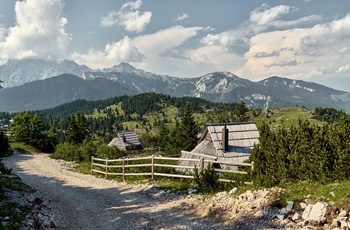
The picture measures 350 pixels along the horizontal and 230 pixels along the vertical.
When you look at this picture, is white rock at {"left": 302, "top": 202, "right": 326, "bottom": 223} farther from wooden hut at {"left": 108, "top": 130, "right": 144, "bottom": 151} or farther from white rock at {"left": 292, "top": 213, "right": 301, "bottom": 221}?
wooden hut at {"left": 108, "top": 130, "right": 144, "bottom": 151}

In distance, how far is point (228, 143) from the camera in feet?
121

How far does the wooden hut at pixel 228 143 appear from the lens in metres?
35.3

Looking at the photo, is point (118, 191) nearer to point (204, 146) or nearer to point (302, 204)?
point (302, 204)

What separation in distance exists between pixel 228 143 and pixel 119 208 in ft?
79.2

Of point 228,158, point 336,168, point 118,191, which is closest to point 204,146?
point 228,158

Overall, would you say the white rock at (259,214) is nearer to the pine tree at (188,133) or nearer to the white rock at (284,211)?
the white rock at (284,211)

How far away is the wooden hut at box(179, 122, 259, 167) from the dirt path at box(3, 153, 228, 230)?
16.1 m

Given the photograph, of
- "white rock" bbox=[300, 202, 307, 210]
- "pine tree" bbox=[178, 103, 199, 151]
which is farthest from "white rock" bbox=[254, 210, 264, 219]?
"pine tree" bbox=[178, 103, 199, 151]

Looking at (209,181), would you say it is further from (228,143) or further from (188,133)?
(188,133)

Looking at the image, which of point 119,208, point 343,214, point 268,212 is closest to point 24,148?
point 119,208

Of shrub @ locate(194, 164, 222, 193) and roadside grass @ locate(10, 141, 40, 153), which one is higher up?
shrub @ locate(194, 164, 222, 193)

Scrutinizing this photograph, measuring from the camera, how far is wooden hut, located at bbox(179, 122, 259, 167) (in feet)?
116

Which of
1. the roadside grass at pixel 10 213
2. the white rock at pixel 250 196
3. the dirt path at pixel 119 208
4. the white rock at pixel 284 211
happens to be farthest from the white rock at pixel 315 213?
the roadside grass at pixel 10 213

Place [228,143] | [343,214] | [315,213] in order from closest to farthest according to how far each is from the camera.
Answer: [343,214] < [315,213] < [228,143]
